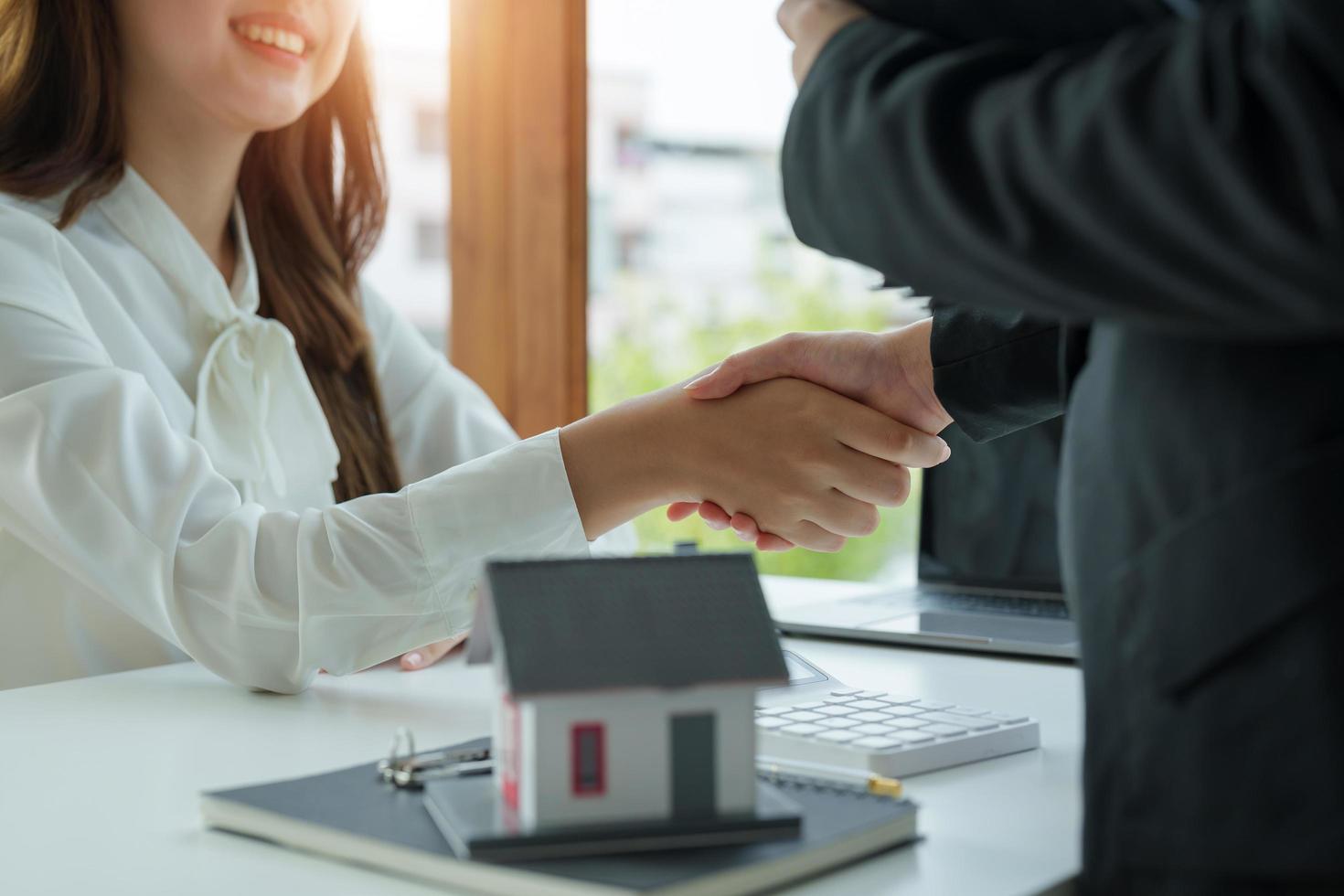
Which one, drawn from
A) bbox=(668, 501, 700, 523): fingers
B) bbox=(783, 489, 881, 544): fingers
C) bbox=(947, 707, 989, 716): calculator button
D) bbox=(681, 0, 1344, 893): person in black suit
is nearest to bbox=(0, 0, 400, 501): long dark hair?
bbox=(668, 501, 700, 523): fingers

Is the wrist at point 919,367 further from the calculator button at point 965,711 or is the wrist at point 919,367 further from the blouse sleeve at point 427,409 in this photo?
the blouse sleeve at point 427,409

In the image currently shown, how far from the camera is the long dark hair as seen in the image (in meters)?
1.39

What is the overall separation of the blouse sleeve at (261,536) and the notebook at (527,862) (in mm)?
332

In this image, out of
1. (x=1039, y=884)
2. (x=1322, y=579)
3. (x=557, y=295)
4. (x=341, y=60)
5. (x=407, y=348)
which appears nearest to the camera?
(x=1322, y=579)

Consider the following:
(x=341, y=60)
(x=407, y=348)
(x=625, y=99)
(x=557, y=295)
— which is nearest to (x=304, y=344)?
(x=407, y=348)

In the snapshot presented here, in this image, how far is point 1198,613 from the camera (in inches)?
18.6

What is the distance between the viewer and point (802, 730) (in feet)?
2.57

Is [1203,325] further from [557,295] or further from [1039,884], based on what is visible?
[557,295]

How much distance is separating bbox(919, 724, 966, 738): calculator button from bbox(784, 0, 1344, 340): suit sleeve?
0.33 metres

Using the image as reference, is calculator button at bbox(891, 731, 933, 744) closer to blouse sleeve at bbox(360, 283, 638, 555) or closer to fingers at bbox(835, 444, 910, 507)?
fingers at bbox(835, 444, 910, 507)

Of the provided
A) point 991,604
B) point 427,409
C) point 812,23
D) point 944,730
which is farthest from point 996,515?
point 812,23

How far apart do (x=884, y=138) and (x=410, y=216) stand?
219 cm

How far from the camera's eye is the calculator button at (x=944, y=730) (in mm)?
785

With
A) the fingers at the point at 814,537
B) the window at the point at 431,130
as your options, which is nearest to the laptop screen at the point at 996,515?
the fingers at the point at 814,537
